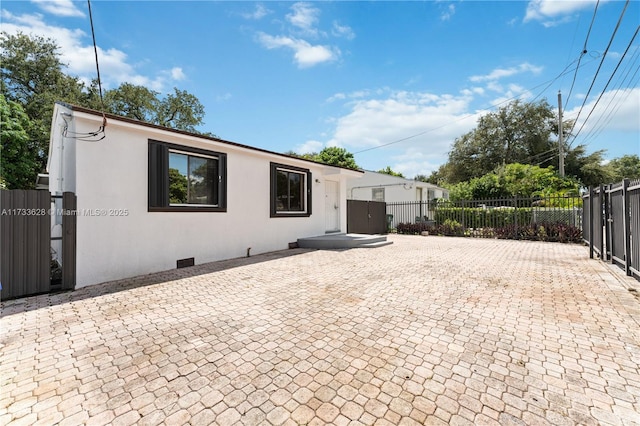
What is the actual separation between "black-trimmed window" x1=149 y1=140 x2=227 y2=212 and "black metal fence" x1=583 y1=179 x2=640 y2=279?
8932mm

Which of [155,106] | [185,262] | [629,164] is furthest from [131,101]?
[629,164]

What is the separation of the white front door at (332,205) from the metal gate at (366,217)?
201cm

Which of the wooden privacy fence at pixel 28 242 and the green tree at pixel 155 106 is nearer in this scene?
the wooden privacy fence at pixel 28 242

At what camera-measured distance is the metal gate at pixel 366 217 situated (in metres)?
14.5

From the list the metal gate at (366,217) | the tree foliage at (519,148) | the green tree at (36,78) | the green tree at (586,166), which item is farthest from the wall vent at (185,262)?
the green tree at (586,166)

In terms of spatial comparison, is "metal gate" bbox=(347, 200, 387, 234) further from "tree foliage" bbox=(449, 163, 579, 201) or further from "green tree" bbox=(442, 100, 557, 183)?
"green tree" bbox=(442, 100, 557, 183)

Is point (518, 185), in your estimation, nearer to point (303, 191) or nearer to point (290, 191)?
point (303, 191)

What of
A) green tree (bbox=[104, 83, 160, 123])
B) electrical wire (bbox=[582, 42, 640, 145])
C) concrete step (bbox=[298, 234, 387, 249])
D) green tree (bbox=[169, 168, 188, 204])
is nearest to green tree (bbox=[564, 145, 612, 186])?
electrical wire (bbox=[582, 42, 640, 145])

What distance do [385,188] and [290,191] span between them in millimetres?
11911

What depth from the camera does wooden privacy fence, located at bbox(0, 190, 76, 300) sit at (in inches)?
181

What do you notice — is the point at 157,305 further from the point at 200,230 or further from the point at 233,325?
the point at 200,230

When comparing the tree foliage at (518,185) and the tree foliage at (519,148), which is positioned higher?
the tree foliage at (519,148)

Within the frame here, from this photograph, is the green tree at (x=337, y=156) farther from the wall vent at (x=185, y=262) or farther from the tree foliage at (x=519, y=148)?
the wall vent at (x=185, y=262)

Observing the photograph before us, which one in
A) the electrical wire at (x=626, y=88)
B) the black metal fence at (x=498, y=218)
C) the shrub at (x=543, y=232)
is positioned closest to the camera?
the electrical wire at (x=626, y=88)
